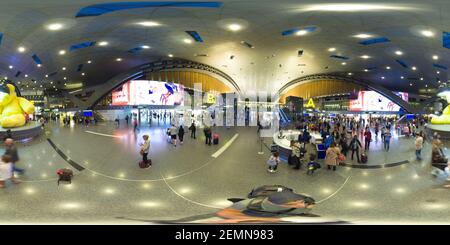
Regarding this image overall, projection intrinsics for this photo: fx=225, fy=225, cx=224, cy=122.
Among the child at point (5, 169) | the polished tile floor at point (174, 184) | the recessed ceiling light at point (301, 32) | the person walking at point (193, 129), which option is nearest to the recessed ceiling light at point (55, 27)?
the polished tile floor at point (174, 184)

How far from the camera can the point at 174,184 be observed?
173cm

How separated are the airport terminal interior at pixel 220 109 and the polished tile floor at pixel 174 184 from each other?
0.04ft

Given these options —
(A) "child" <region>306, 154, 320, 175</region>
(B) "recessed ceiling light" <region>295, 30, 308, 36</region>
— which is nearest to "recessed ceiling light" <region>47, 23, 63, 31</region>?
(B) "recessed ceiling light" <region>295, 30, 308, 36</region>

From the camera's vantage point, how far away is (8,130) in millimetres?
1865

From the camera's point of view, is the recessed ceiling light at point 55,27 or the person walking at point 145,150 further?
the person walking at point 145,150

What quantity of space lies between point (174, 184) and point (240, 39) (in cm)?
118

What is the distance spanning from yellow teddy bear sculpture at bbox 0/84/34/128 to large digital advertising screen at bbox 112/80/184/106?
0.85 meters

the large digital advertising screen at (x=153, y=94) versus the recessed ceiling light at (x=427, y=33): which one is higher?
the recessed ceiling light at (x=427, y=33)

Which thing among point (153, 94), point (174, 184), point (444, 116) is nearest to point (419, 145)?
point (444, 116)

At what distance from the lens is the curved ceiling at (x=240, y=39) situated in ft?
4.73

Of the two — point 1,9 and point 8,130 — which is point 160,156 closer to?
point 8,130

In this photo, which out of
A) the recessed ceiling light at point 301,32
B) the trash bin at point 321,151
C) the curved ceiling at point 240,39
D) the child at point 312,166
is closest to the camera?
the curved ceiling at point 240,39

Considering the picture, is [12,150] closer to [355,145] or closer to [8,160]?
[8,160]

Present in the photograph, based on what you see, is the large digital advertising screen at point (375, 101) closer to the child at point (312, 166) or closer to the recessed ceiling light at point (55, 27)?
the child at point (312, 166)
